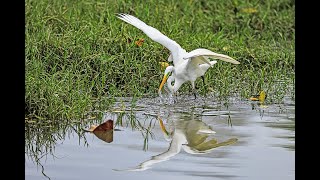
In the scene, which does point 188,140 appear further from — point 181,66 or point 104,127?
point 181,66

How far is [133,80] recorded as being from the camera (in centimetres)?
948

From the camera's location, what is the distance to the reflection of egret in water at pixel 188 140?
6.89 metres

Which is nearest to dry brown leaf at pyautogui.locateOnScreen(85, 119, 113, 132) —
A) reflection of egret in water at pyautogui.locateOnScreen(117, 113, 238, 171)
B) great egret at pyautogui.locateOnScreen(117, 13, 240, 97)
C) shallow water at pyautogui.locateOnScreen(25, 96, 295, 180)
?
shallow water at pyautogui.locateOnScreen(25, 96, 295, 180)

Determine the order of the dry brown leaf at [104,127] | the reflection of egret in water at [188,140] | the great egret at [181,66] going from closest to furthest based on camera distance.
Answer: the reflection of egret in water at [188,140] < the dry brown leaf at [104,127] < the great egret at [181,66]

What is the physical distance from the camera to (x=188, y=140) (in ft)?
24.8

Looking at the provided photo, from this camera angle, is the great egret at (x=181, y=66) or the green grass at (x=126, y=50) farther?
the great egret at (x=181, y=66)

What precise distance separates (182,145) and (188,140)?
7.8 inches

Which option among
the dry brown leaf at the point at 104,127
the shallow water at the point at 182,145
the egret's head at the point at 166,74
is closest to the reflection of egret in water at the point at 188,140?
the shallow water at the point at 182,145

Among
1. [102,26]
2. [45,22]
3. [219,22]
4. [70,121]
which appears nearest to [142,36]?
[102,26]

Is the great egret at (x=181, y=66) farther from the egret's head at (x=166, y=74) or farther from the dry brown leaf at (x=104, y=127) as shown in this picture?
the dry brown leaf at (x=104, y=127)

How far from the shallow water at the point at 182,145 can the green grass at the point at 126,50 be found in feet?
1.18

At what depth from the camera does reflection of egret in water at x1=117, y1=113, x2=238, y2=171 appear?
6891 mm

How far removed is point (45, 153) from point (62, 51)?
2.97m

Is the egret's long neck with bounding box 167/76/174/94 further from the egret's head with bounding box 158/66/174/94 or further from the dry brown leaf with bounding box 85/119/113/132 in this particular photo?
the dry brown leaf with bounding box 85/119/113/132
